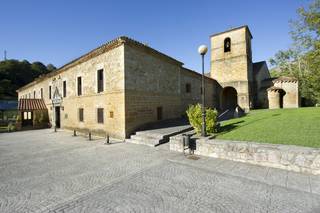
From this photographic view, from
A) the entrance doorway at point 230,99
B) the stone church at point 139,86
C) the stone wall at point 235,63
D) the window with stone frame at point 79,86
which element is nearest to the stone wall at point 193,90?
the stone church at point 139,86

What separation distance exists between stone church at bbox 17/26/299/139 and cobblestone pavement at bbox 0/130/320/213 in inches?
210

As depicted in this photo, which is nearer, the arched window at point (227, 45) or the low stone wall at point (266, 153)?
the low stone wall at point (266, 153)

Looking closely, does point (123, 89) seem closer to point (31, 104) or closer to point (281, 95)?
point (31, 104)

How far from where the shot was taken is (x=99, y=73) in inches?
546

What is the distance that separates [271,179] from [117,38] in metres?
11.3

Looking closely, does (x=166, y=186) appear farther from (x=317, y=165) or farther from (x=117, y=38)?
(x=117, y=38)

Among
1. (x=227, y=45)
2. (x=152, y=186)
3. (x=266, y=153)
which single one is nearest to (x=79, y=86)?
(x=152, y=186)

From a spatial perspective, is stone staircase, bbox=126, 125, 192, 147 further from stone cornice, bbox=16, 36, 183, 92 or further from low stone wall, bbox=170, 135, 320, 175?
stone cornice, bbox=16, 36, 183, 92

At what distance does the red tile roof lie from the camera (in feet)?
68.0

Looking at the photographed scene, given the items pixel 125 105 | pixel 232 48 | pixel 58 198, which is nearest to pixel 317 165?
pixel 58 198

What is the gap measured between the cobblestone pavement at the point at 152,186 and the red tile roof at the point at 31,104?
53.6 ft

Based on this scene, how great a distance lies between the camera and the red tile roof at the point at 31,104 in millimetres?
20719

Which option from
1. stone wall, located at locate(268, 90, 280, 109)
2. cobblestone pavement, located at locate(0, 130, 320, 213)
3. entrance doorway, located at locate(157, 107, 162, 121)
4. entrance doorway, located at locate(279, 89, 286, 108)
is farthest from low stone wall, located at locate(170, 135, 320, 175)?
entrance doorway, located at locate(279, 89, 286, 108)

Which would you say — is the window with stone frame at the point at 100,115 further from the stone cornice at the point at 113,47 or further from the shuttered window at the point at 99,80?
the stone cornice at the point at 113,47
